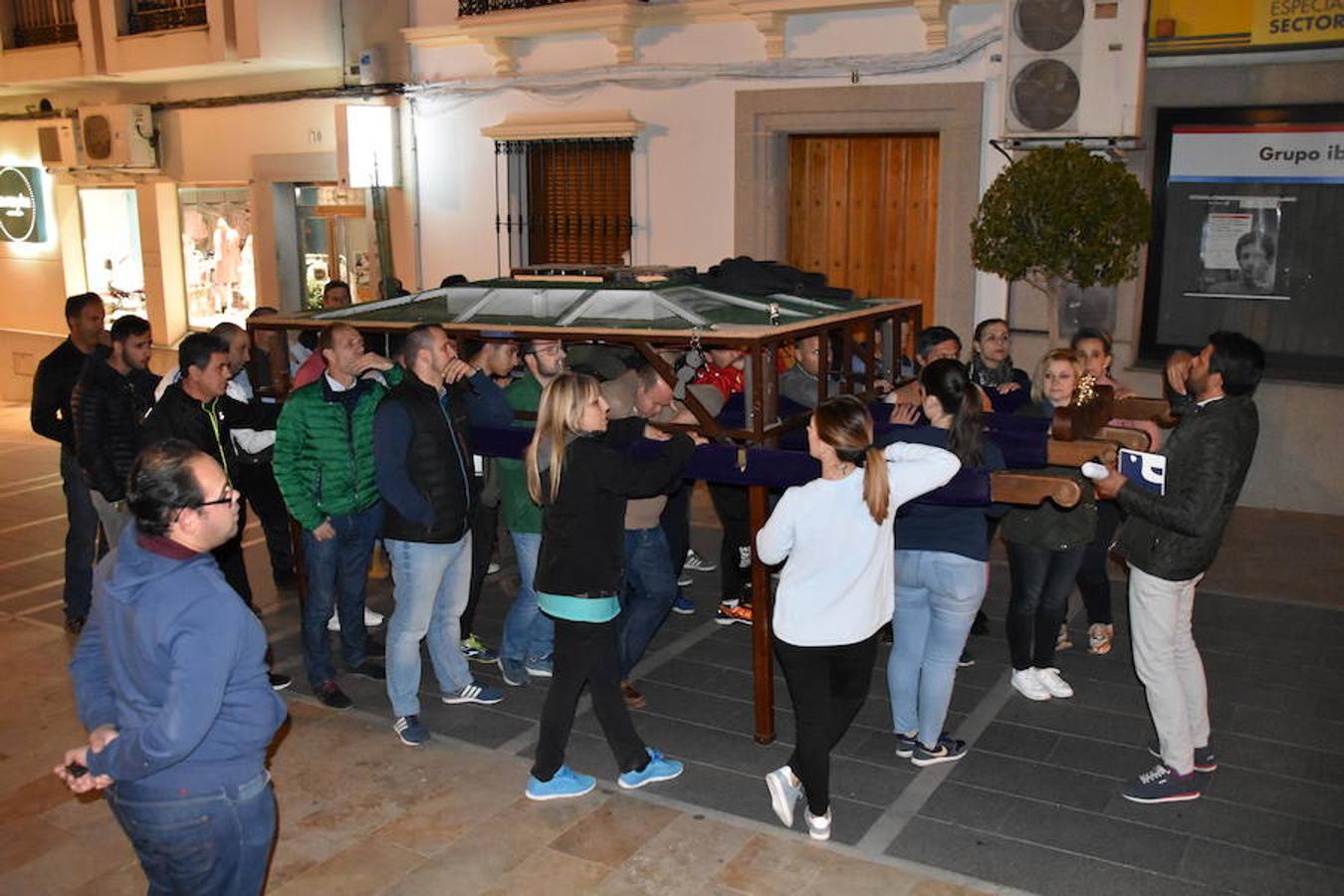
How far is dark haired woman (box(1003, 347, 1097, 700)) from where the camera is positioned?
231 inches

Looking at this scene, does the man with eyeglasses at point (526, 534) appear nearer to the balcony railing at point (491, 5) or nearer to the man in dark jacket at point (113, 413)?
the man in dark jacket at point (113, 413)

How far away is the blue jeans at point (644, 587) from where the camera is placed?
231 inches

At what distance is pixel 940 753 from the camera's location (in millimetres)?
5418

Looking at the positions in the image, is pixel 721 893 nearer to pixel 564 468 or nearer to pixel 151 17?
pixel 564 468

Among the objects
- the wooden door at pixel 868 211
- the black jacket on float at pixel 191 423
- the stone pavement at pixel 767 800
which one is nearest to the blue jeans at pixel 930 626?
the stone pavement at pixel 767 800

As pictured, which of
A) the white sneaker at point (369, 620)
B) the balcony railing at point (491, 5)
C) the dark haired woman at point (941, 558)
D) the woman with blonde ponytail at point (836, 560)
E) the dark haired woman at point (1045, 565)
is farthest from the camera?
the balcony railing at point (491, 5)

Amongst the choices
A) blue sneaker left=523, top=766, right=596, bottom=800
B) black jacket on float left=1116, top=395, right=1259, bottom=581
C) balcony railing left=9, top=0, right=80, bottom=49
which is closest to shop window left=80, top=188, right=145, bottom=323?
balcony railing left=9, top=0, right=80, bottom=49

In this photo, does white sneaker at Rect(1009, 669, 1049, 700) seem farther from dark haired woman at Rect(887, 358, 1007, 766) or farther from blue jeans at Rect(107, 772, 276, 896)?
blue jeans at Rect(107, 772, 276, 896)

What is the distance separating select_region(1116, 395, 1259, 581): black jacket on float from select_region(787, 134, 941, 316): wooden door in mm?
6024

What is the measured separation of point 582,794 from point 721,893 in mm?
943

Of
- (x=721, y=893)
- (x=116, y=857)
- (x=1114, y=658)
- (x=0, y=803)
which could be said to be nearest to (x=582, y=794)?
(x=721, y=893)

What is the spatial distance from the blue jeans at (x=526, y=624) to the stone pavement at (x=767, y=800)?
10.8 inches

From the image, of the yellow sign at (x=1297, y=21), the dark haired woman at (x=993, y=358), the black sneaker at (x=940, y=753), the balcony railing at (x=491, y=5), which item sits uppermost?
the balcony railing at (x=491, y=5)

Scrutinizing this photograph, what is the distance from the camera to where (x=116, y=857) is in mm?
4875
